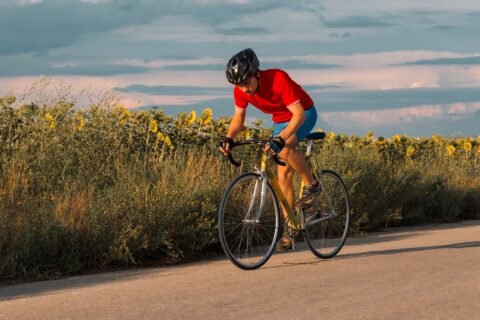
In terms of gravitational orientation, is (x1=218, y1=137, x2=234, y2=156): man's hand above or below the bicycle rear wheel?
above

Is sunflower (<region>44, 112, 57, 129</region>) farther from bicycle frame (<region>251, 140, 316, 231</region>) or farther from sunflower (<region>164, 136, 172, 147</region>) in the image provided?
bicycle frame (<region>251, 140, 316, 231</region>)

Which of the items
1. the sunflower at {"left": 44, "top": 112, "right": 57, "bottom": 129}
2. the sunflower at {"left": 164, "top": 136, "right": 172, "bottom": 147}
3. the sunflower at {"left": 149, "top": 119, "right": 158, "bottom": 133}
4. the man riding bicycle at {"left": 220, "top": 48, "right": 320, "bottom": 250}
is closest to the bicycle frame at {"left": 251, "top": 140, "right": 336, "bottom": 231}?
the man riding bicycle at {"left": 220, "top": 48, "right": 320, "bottom": 250}

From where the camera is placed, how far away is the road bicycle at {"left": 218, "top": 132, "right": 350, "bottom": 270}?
338 inches

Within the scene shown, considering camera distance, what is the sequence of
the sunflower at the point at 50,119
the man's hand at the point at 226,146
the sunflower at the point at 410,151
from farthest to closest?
the sunflower at the point at 410,151, the sunflower at the point at 50,119, the man's hand at the point at 226,146

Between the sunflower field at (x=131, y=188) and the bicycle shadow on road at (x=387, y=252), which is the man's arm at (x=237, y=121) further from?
the bicycle shadow on road at (x=387, y=252)

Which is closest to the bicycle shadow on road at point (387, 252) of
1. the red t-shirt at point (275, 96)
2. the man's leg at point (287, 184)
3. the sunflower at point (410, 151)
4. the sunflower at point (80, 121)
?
the man's leg at point (287, 184)

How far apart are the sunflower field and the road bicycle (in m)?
0.54

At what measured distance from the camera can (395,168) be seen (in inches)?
611

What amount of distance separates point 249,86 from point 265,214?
1703mm

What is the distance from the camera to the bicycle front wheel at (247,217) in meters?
8.51

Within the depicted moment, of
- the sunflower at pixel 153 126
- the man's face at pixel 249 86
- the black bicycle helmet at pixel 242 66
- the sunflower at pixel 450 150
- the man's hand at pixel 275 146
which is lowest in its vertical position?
the sunflower at pixel 450 150

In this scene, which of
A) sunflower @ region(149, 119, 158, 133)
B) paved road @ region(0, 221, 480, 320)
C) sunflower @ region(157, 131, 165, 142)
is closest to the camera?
paved road @ region(0, 221, 480, 320)

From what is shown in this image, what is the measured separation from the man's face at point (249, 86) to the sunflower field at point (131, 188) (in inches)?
71.2

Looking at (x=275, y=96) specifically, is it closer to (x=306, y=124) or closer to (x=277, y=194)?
(x=306, y=124)
